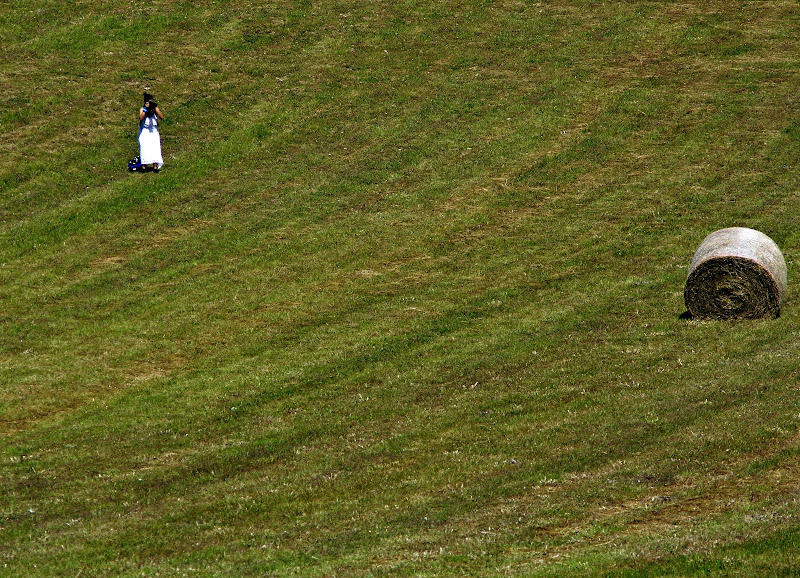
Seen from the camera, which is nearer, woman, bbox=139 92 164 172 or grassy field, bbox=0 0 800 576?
grassy field, bbox=0 0 800 576

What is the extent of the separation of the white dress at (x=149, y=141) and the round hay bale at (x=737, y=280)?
20829 millimetres

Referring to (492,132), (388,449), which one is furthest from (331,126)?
(388,449)

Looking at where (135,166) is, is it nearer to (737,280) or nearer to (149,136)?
(149,136)

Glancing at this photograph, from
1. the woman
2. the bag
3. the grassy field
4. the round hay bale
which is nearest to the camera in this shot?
the grassy field

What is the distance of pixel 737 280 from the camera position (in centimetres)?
2488

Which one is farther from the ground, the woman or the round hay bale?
the woman

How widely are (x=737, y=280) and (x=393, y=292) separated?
934 centimetres

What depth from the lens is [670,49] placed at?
4762cm

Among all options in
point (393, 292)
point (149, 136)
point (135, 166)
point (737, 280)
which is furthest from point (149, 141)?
point (737, 280)

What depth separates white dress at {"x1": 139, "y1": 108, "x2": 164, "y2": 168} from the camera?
1499 inches

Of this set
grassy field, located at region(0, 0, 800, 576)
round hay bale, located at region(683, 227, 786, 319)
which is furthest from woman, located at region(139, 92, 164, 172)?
round hay bale, located at region(683, 227, 786, 319)

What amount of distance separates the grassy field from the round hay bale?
606 millimetres

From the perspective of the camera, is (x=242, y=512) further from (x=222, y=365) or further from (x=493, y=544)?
(x=222, y=365)

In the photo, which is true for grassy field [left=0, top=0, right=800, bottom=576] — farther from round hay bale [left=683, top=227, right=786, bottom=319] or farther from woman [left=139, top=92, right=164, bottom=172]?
woman [left=139, top=92, right=164, bottom=172]
